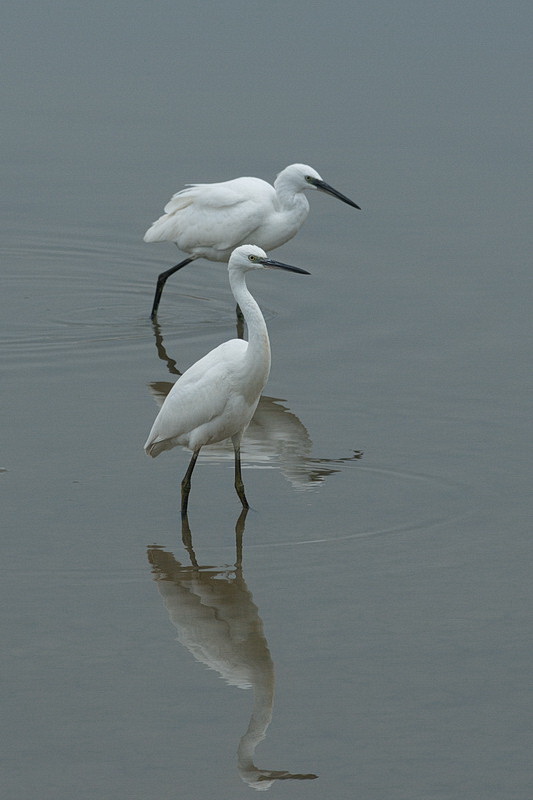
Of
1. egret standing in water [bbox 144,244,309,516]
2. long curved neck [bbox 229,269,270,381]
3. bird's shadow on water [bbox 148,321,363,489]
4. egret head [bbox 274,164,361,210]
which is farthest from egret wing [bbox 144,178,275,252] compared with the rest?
long curved neck [bbox 229,269,270,381]

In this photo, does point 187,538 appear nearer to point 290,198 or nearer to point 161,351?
point 161,351

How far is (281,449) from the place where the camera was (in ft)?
30.8

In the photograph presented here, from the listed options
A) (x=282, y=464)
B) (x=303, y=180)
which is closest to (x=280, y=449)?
(x=282, y=464)

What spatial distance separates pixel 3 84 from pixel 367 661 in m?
15.1

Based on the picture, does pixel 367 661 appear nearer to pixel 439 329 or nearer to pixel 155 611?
pixel 155 611

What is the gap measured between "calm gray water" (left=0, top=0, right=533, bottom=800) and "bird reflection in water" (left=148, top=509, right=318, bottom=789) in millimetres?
17

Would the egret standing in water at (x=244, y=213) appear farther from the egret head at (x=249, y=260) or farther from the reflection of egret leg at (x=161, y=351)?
the egret head at (x=249, y=260)

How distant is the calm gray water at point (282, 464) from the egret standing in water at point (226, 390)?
16.1 inches

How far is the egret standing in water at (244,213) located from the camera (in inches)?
492

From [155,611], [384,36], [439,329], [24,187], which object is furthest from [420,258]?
[384,36]

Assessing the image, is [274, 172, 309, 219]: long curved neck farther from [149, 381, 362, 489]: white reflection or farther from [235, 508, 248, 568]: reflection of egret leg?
[235, 508, 248, 568]: reflection of egret leg

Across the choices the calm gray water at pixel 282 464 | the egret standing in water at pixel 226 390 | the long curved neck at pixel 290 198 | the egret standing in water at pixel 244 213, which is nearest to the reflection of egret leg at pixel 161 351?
the calm gray water at pixel 282 464

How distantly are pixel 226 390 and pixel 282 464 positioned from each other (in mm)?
1216

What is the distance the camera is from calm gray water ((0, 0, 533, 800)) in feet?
19.2
